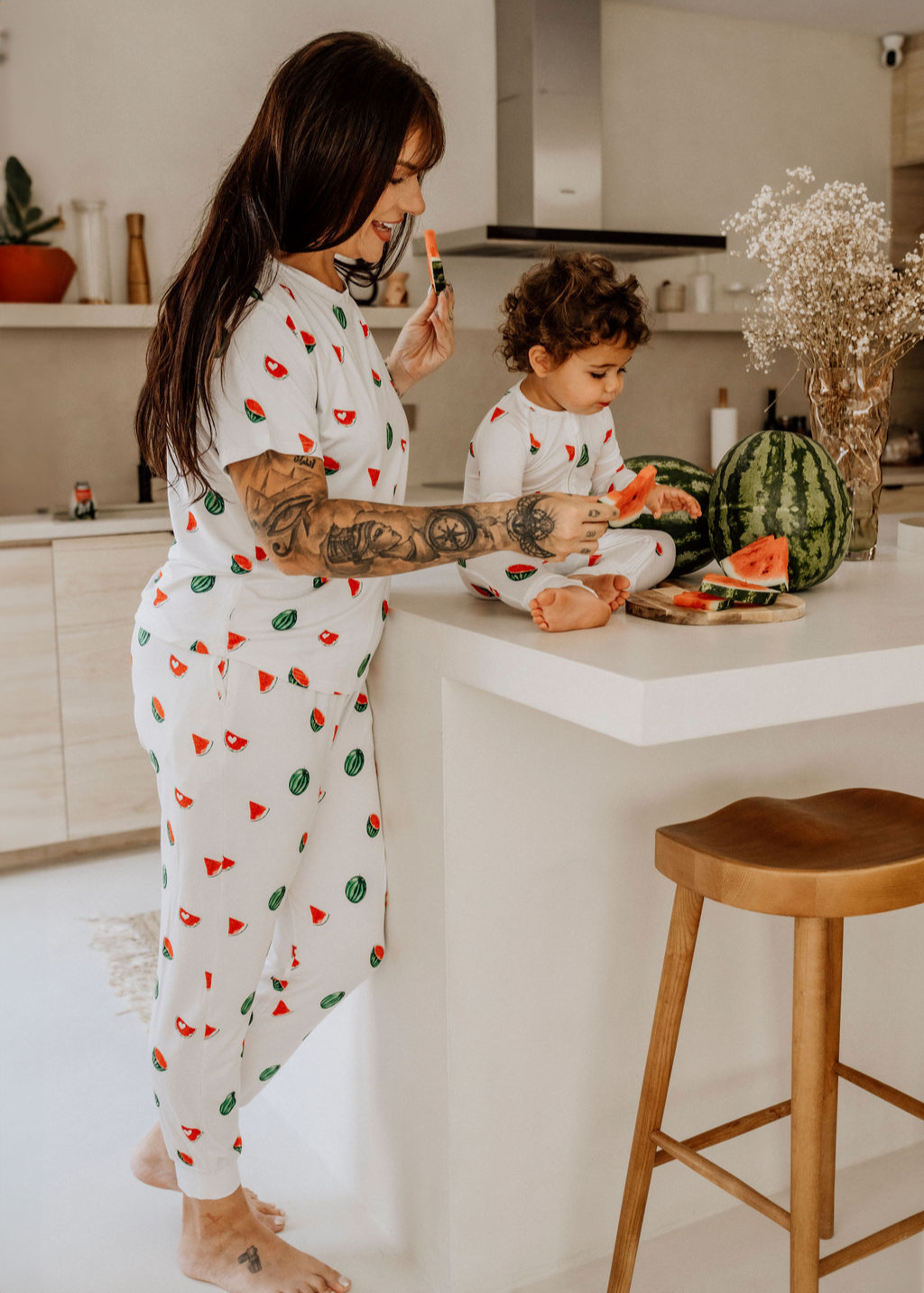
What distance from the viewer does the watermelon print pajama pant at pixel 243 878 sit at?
1.54 m

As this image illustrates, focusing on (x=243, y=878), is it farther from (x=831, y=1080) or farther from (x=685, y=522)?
(x=831, y=1080)

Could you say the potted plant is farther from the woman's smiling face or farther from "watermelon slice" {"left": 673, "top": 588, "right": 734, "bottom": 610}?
"watermelon slice" {"left": 673, "top": 588, "right": 734, "bottom": 610}

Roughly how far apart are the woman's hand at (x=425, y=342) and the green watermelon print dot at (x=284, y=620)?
0.42 metres

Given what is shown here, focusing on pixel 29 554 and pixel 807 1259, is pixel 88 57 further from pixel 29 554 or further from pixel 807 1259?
pixel 807 1259

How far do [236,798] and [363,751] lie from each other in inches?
8.8

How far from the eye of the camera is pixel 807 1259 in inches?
55.7

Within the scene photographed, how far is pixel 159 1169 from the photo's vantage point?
1.93 metres

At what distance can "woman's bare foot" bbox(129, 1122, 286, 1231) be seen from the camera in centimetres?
187

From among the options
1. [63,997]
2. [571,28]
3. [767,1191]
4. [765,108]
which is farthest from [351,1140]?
[765,108]

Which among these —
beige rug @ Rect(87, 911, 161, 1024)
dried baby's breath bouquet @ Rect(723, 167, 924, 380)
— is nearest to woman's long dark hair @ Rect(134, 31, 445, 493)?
dried baby's breath bouquet @ Rect(723, 167, 924, 380)

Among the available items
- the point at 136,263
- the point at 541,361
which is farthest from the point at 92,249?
the point at 541,361

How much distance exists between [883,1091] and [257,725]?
99cm

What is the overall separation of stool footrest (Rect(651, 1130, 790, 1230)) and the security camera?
5.01 m

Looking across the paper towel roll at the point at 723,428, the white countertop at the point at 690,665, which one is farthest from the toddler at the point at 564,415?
the paper towel roll at the point at 723,428
